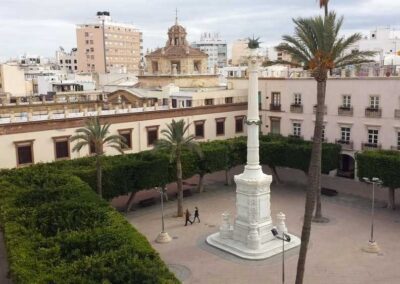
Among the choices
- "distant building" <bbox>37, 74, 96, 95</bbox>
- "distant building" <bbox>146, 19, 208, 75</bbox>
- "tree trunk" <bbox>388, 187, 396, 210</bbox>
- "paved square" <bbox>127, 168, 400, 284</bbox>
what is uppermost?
"distant building" <bbox>146, 19, 208, 75</bbox>

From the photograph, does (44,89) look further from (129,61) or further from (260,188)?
(129,61)

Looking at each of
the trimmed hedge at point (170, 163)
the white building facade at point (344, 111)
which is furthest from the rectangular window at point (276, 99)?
the trimmed hedge at point (170, 163)

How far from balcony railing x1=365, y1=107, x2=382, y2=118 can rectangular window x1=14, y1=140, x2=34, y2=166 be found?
2764cm

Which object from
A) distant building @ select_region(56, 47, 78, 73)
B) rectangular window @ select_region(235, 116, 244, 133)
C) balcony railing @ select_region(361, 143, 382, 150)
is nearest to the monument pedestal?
balcony railing @ select_region(361, 143, 382, 150)

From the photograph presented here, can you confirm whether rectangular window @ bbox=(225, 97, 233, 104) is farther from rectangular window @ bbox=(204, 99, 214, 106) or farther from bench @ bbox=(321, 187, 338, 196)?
bench @ bbox=(321, 187, 338, 196)

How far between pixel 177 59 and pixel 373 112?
2407cm

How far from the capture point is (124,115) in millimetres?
39406

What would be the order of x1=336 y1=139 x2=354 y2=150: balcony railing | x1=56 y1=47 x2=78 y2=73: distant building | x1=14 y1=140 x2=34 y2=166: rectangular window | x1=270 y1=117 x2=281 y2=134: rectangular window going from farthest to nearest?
x1=56 y1=47 x2=78 y2=73: distant building, x1=270 y1=117 x2=281 y2=134: rectangular window, x1=336 y1=139 x2=354 y2=150: balcony railing, x1=14 y1=140 x2=34 y2=166: rectangular window

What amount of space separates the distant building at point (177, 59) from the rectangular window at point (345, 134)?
19.8 metres

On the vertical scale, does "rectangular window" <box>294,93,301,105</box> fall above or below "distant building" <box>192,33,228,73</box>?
below

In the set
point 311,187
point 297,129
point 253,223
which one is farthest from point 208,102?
point 311,187

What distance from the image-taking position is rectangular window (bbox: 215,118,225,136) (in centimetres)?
4666

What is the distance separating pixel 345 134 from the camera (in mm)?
42281

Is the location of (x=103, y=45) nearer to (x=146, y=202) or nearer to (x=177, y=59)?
(x=177, y=59)
